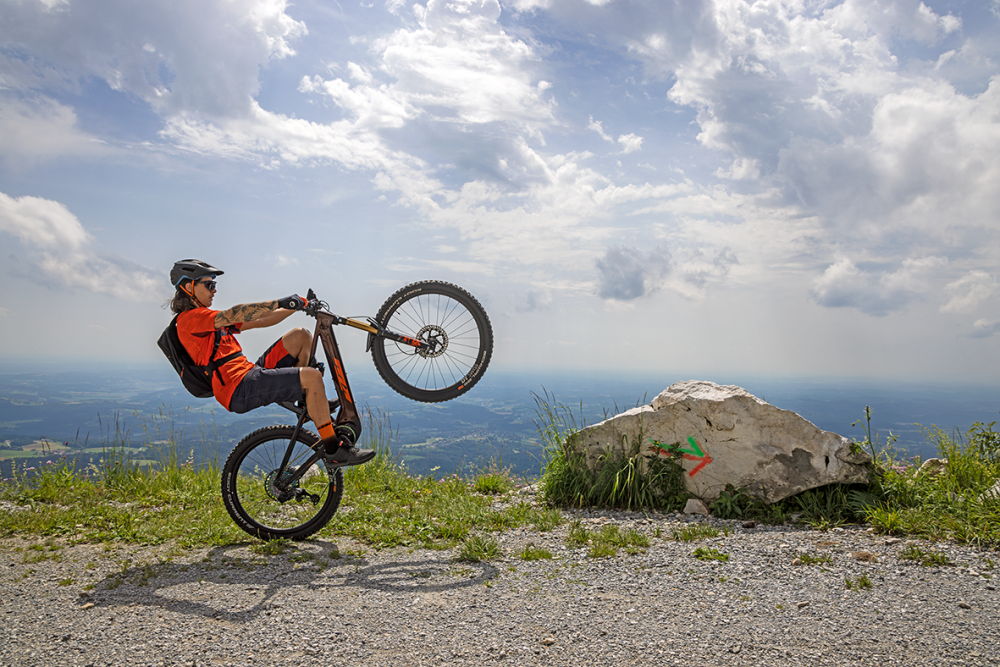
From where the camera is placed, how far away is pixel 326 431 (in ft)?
19.1

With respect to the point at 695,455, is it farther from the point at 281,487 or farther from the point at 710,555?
the point at 281,487

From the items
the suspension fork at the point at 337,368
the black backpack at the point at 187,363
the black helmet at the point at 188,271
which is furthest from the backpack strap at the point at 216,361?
the suspension fork at the point at 337,368

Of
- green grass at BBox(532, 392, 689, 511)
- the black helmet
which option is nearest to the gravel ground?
green grass at BBox(532, 392, 689, 511)

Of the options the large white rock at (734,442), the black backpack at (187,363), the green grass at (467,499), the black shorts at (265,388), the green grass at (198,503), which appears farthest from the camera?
the large white rock at (734,442)

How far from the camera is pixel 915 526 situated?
5973 millimetres

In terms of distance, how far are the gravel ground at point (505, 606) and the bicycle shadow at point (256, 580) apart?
2 cm

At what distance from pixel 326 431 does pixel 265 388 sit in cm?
73

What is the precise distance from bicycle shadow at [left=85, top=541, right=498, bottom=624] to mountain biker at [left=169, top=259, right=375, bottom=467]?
1009 mm

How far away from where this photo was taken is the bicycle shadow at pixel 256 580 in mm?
4586

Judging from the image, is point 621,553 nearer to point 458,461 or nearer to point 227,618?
point 227,618

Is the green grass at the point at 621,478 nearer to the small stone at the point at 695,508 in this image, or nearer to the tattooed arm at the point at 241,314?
the small stone at the point at 695,508

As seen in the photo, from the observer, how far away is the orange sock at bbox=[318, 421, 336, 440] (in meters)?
5.82

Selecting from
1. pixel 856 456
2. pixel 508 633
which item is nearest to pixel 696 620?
pixel 508 633

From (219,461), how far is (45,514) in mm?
2268
